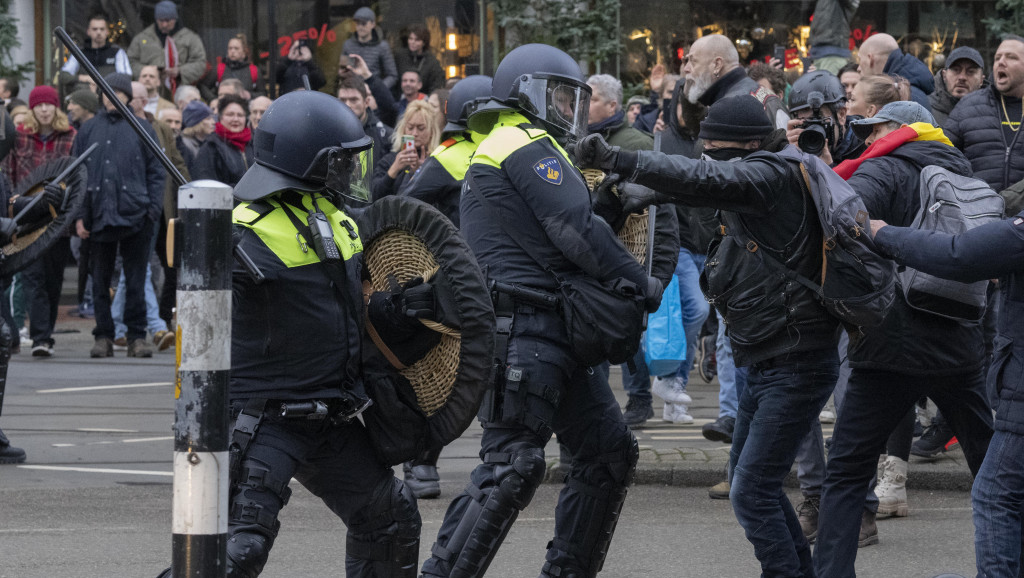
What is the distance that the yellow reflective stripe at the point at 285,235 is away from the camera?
4.12 meters

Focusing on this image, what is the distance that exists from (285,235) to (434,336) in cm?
55

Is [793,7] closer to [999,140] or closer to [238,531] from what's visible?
[999,140]

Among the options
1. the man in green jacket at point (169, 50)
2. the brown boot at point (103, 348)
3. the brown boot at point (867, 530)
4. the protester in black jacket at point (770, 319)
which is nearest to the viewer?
the protester in black jacket at point (770, 319)

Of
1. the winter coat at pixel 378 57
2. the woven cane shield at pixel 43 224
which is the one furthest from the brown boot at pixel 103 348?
the winter coat at pixel 378 57

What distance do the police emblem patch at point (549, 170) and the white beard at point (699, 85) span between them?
2470 millimetres

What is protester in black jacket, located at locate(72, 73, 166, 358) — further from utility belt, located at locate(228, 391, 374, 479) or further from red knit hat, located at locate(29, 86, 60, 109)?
utility belt, located at locate(228, 391, 374, 479)

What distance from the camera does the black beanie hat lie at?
15.8 feet

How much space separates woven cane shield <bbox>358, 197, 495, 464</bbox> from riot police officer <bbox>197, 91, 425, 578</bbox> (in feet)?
0.22

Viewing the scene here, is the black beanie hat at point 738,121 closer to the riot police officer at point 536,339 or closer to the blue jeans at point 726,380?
the riot police officer at point 536,339

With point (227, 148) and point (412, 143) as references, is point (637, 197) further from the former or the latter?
point (227, 148)

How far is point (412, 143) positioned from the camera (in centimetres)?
855

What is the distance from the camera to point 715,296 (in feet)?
16.4

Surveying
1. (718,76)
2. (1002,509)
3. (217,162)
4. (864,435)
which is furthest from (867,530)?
(217,162)

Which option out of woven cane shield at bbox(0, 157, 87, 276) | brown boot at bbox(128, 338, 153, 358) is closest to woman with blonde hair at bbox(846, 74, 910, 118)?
woven cane shield at bbox(0, 157, 87, 276)
